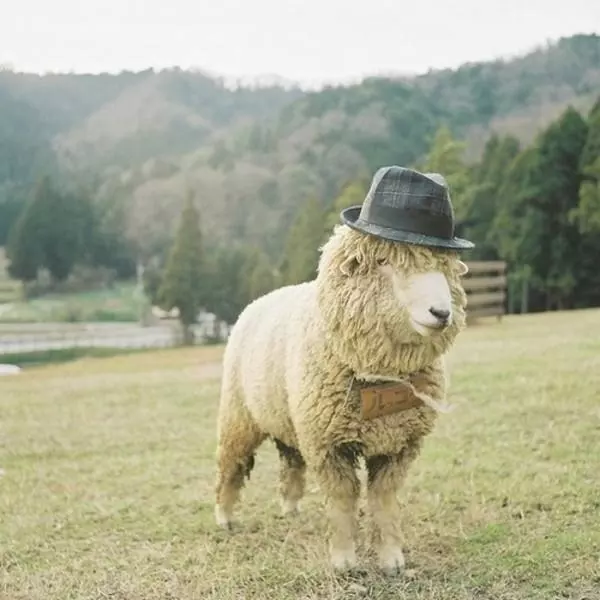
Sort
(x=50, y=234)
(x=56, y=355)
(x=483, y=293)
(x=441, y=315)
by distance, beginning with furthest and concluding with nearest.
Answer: (x=483, y=293)
(x=50, y=234)
(x=56, y=355)
(x=441, y=315)

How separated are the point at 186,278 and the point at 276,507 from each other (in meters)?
9.74

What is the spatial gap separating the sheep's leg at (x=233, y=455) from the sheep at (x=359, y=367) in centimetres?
16

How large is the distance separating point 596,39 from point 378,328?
1362 centimetres

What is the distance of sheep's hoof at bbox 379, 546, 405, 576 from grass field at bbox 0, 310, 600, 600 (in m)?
0.06

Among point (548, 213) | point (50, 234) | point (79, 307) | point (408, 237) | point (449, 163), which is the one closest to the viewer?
point (408, 237)

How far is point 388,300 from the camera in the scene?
3.11 meters

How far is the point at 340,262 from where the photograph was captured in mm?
3270

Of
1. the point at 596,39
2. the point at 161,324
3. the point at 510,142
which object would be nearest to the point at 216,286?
the point at 161,324

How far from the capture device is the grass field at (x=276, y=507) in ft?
11.1

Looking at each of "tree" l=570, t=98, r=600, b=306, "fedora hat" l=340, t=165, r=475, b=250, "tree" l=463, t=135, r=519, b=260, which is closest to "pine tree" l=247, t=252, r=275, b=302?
"tree" l=463, t=135, r=519, b=260

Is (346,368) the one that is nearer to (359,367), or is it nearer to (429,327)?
(359,367)

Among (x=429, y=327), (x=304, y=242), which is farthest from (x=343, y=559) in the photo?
(x=304, y=242)

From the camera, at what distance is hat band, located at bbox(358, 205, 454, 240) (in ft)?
10.1

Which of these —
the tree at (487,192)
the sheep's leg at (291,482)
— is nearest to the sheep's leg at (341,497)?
the sheep's leg at (291,482)
